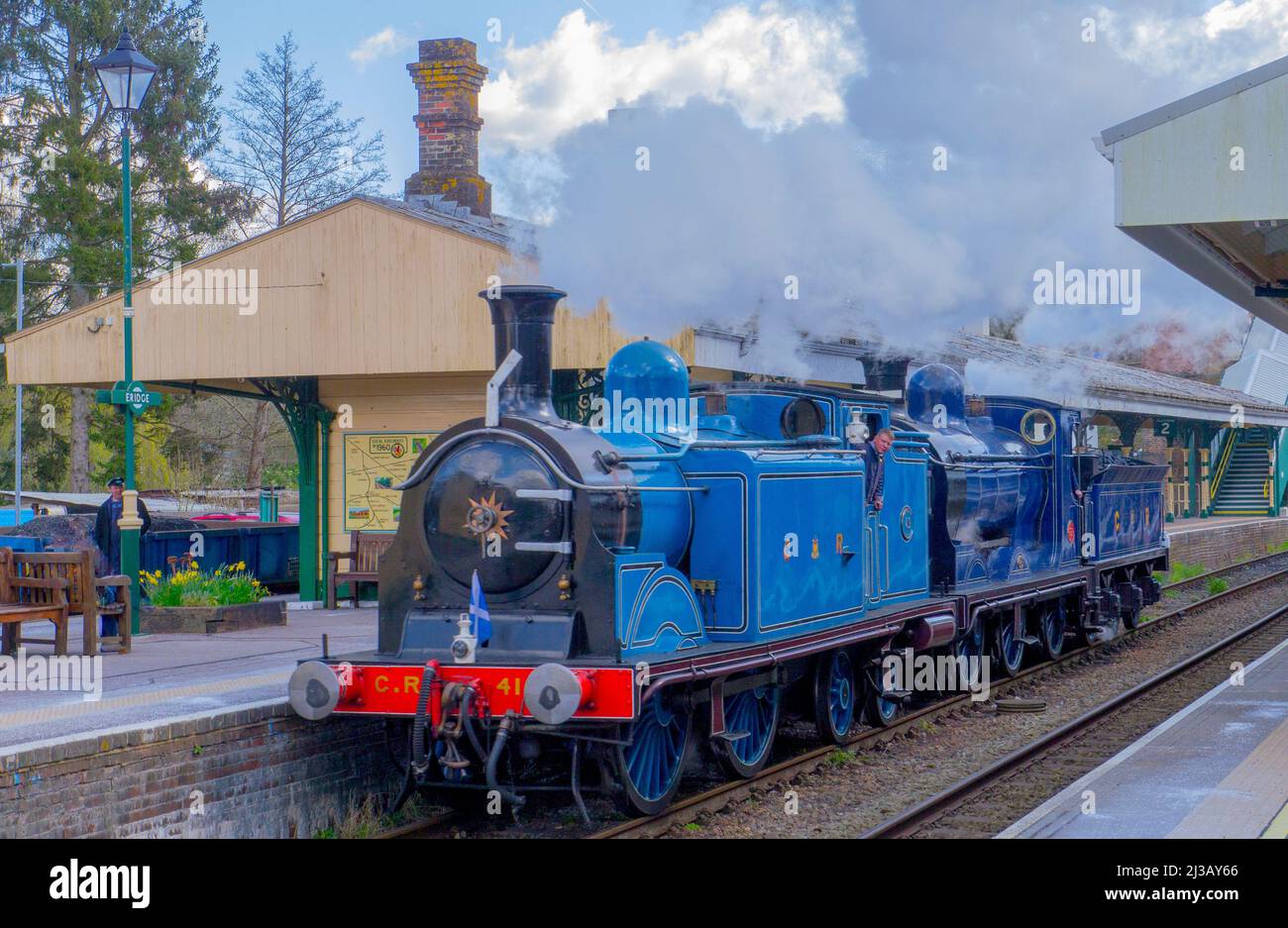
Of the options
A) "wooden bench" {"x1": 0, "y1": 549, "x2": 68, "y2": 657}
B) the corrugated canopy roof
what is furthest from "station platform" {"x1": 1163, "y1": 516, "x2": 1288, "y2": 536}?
"wooden bench" {"x1": 0, "y1": 549, "x2": 68, "y2": 657}

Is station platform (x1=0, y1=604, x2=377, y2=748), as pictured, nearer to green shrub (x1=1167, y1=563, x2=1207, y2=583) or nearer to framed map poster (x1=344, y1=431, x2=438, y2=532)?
framed map poster (x1=344, y1=431, x2=438, y2=532)

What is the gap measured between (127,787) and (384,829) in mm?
1549

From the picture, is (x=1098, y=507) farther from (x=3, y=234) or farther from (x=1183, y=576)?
(x=3, y=234)

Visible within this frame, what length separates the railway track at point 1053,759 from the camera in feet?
25.6

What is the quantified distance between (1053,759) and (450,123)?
1028 cm

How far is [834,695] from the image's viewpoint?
1002 cm

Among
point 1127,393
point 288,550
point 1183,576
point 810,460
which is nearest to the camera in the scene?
point 810,460

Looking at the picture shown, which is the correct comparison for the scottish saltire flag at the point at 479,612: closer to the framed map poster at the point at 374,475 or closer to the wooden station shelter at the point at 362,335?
the wooden station shelter at the point at 362,335

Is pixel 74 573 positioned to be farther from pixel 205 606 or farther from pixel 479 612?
pixel 479 612

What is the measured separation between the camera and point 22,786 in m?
6.19

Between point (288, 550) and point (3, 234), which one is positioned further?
point (3, 234)

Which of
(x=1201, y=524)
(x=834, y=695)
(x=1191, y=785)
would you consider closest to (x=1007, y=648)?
(x=834, y=695)

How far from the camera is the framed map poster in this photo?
1567 cm

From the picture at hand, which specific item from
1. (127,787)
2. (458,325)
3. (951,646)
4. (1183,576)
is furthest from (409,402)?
(1183,576)
